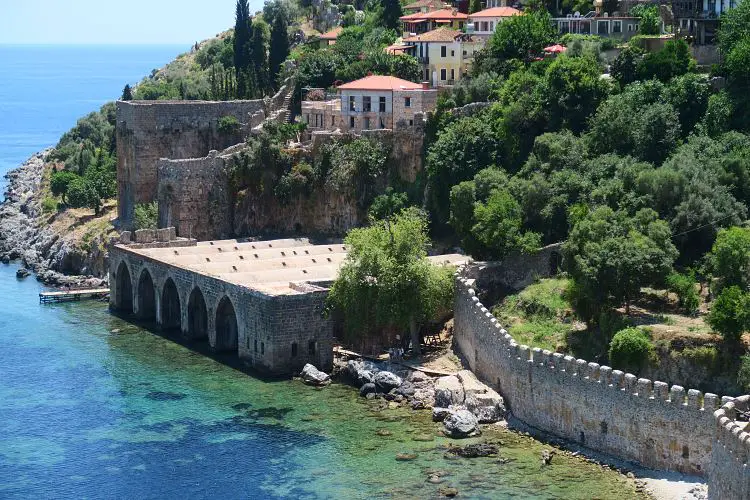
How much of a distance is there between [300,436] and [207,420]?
15.4ft

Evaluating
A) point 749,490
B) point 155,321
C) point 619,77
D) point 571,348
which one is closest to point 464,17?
point 619,77

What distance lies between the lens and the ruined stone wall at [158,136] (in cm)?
9412

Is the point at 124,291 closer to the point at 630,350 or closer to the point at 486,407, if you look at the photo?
the point at 486,407

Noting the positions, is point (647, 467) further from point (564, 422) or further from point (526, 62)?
point (526, 62)

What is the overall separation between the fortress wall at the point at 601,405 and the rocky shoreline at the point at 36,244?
38.2 metres

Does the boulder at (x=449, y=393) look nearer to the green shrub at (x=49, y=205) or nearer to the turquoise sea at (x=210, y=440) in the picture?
the turquoise sea at (x=210, y=440)

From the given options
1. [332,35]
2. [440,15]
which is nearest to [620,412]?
[440,15]

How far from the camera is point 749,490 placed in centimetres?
4103

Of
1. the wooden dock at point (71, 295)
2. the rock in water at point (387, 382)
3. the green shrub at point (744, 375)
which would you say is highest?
the green shrub at point (744, 375)

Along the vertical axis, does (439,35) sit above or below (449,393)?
above

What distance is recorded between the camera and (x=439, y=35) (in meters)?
95.9

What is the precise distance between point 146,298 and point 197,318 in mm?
6399

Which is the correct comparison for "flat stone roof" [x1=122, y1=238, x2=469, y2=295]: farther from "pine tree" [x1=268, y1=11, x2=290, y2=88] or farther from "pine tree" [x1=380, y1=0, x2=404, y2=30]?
"pine tree" [x1=380, y1=0, x2=404, y2=30]

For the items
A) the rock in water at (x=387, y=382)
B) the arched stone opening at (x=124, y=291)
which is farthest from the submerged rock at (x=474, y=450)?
the arched stone opening at (x=124, y=291)
